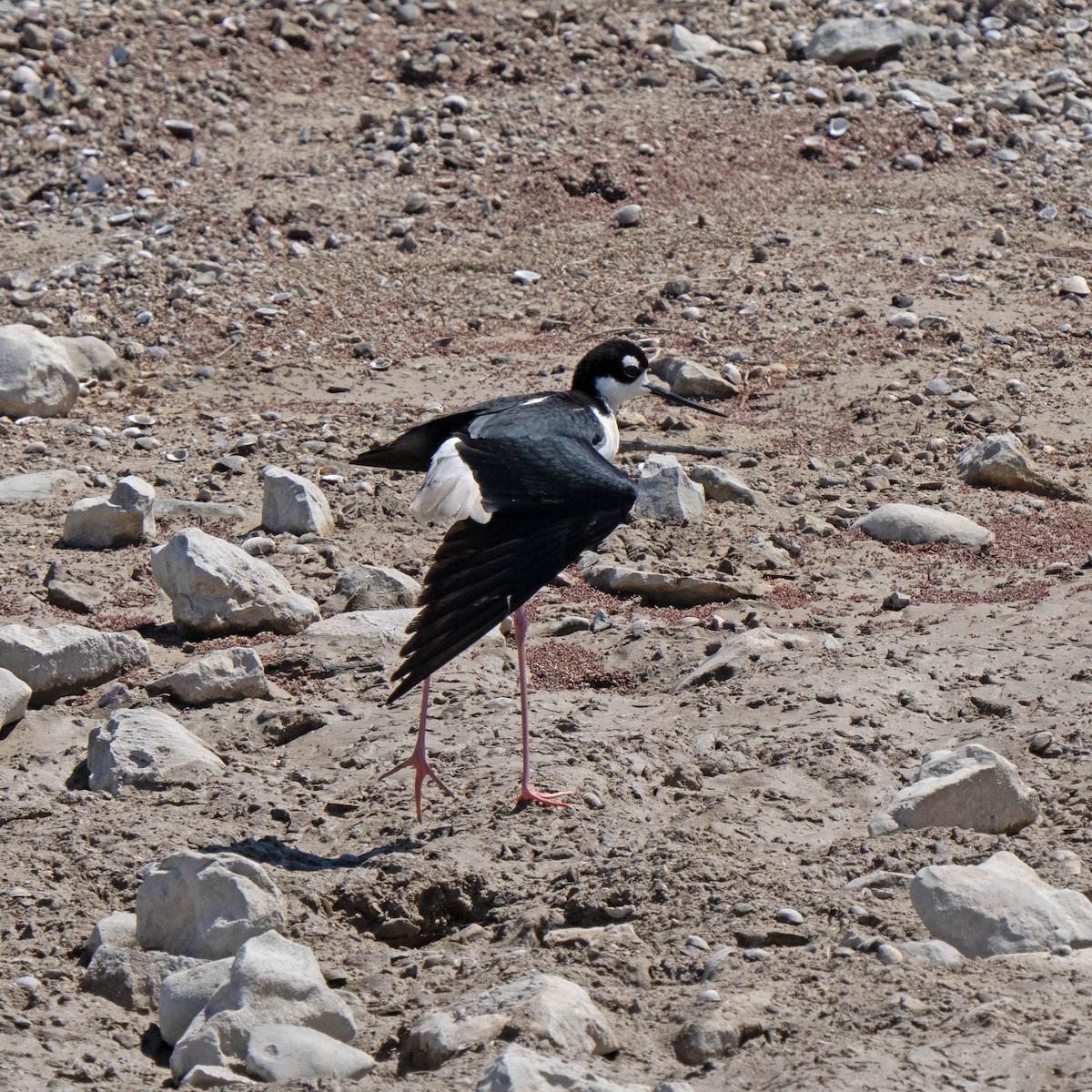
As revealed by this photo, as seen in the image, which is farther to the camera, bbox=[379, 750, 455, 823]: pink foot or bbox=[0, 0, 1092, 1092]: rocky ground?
bbox=[379, 750, 455, 823]: pink foot

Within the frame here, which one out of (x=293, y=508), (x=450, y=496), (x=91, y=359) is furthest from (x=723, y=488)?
(x=91, y=359)

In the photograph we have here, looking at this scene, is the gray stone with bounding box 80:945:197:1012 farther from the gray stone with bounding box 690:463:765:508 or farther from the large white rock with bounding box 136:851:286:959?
the gray stone with bounding box 690:463:765:508

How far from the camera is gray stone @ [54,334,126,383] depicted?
9.94m

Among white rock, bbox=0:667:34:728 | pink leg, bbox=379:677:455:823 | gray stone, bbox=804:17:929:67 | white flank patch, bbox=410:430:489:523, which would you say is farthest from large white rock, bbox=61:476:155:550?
gray stone, bbox=804:17:929:67

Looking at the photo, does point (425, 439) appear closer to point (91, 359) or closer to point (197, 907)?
point (197, 907)

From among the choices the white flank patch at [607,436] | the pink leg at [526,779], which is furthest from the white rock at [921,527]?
the pink leg at [526,779]

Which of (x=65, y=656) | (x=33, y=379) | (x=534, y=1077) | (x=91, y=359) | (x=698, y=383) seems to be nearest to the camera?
(x=534, y=1077)

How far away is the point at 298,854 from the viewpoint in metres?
5.16

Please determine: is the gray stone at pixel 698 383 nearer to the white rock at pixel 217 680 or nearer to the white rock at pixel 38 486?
the white rock at pixel 38 486

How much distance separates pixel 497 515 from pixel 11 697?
2.01 m

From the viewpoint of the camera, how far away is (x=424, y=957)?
4617 mm

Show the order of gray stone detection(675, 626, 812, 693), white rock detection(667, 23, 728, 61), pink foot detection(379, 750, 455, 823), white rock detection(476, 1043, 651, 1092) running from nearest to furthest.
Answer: white rock detection(476, 1043, 651, 1092), pink foot detection(379, 750, 455, 823), gray stone detection(675, 626, 812, 693), white rock detection(667, 23, 728, 61)

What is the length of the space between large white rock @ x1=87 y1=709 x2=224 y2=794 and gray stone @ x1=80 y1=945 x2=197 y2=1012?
3.67ft

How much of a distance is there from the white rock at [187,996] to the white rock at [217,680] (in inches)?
84.4
